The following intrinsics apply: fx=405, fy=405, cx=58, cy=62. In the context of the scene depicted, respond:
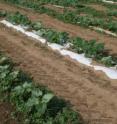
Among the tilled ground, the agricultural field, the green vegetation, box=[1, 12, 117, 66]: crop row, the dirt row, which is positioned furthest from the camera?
the dirt row

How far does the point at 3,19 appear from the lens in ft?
61.1

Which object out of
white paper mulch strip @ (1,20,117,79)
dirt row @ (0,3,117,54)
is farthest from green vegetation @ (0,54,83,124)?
dirt row @ (0,3,117,54)

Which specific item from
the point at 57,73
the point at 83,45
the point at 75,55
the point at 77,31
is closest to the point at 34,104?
the point at 57,73

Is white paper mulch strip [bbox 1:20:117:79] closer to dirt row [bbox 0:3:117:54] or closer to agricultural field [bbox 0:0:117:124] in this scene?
agricultural field [bbox 0:0:117:124]

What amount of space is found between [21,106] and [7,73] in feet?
5.19

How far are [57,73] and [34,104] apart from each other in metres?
2.97

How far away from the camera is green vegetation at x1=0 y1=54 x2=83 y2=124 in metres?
7.78

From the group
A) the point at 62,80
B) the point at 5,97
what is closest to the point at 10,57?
the point at 62,80

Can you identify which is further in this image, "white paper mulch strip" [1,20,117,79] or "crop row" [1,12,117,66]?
"crop row" [1,12,117,66]

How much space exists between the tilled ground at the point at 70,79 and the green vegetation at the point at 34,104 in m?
0.44

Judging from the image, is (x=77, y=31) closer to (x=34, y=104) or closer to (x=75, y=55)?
(x=75, y=55)

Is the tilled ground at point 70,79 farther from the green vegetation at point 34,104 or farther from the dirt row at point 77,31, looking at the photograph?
the dirt row at point 77,31

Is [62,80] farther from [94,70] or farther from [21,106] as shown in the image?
[21,106]

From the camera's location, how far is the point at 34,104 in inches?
316
